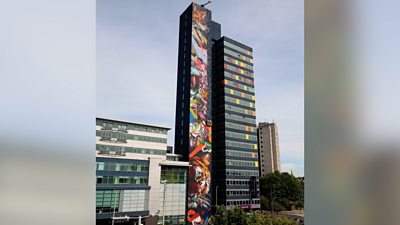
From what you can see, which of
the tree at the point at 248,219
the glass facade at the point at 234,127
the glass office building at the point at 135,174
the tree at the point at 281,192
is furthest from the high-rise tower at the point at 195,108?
the tree at the point at 248,219

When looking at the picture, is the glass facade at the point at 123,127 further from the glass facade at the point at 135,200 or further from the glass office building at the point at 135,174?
the glass facade at the point at 135,200

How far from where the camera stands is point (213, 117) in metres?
16.4

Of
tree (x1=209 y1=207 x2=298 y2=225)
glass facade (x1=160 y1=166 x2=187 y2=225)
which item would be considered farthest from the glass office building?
tree (x1=209 y1=207 x2=298 y2=225)

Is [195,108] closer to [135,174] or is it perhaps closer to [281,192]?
[135,174]

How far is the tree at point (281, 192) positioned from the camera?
616 inches

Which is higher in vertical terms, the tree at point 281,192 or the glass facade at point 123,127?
the glass facade at point 123,127

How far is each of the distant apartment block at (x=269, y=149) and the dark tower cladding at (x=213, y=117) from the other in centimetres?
960

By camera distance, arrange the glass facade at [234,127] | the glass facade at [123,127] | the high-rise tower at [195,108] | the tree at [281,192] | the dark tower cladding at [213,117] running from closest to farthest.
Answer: the glass facade at [123,127]
the high-rise tower at [195,108]
the dark tower cladding at [213,117]
the glass facade at [234,127]
the tree at [281,192]

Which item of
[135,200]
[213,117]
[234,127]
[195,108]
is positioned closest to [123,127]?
[135,200]

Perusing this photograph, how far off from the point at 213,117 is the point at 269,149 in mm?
11346

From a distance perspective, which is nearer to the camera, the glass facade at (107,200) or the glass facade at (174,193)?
the glass facade at (107,200)
